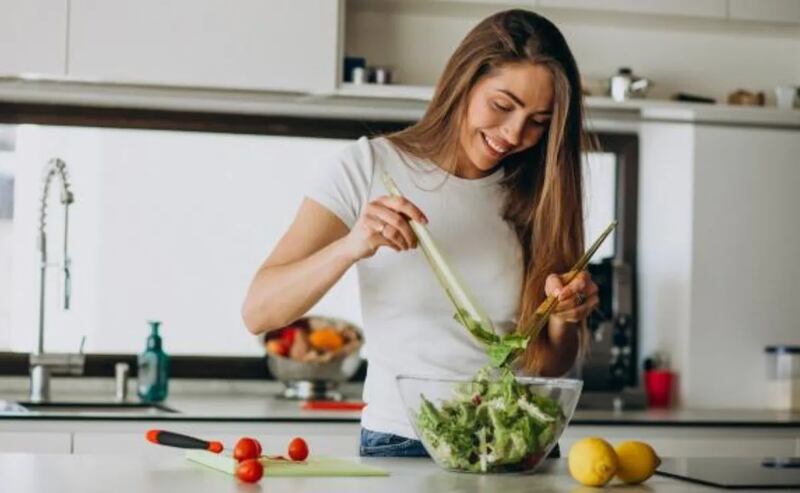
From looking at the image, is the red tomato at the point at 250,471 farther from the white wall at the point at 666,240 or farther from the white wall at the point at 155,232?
the white wall at the point at 666,240

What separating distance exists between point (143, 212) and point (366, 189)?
1.95m

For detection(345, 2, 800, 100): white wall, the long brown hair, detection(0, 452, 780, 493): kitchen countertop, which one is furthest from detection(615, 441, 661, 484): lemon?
detection(345, 2, 800, 100): white wall

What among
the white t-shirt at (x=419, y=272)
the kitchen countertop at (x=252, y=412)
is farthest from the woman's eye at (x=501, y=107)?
the kitchen countertop at (x=252, y=412)

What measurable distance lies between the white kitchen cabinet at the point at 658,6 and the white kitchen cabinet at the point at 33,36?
1332 millimetres

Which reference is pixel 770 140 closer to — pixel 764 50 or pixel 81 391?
pixel 764 50

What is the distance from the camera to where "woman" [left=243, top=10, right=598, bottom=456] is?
225 cm

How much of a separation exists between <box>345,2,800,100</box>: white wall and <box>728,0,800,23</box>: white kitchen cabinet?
0.07m

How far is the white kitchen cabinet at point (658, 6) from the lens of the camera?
13.1 feet

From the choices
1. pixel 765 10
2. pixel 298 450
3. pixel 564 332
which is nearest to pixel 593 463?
pixel 298 450

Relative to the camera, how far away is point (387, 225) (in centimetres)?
202

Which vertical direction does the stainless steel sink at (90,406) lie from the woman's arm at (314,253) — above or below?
below

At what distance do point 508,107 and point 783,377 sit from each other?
84.7 inches

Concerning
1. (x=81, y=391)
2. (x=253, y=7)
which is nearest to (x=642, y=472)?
(x=253, y=7)

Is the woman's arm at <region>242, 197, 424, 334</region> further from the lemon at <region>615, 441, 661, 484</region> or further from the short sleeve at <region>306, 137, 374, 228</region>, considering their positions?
the lemon at <region>615, 441, 661, 484</region>
